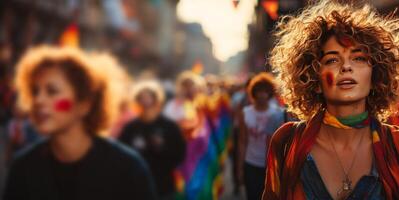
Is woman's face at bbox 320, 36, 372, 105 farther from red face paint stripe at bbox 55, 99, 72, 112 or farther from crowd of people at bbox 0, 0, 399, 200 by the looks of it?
red face paint stripe at bbox 55, 99, 72, 112

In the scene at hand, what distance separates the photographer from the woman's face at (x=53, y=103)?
9.54 feet

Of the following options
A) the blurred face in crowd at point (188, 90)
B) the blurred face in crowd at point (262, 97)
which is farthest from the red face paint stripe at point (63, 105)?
the blurred face in crowd at point (188, 90)

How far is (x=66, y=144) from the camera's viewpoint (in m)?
3.01

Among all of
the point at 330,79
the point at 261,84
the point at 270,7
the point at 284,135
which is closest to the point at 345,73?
the point at 330,79

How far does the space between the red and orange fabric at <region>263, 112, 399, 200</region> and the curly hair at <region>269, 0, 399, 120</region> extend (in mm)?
171

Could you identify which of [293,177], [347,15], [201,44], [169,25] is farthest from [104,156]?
[201,44]

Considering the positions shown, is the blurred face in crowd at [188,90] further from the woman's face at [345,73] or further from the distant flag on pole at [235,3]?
the woman's face at [345,73]

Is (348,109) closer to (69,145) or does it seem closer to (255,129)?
(69,145)

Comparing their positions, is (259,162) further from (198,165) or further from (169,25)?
(169,25)

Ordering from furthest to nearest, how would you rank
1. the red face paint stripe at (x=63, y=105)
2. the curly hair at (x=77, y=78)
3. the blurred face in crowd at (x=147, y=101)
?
the blurred face in crowd at (x=147, y=101) < the curly hair at (x=77, y=78) < the red face paint stripe at (x=63, y=105)

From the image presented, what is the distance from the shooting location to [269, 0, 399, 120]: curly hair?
7.93 ft

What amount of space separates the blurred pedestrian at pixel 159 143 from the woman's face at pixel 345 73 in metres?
3.53

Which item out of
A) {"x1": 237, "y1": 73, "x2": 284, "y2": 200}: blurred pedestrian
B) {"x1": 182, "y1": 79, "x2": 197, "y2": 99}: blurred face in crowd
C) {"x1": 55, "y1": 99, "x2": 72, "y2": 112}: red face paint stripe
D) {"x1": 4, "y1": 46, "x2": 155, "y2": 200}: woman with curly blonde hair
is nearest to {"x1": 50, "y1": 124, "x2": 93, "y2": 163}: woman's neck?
{"x1": 4, "y1": 46, "x2": 155, "y2": 200}: woman with curly blonde hair

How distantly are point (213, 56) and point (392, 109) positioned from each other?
139 metres
